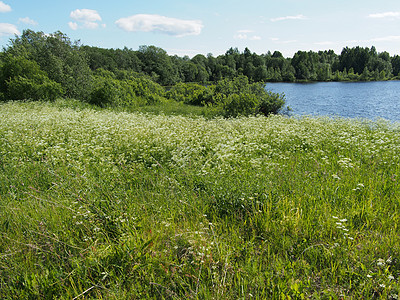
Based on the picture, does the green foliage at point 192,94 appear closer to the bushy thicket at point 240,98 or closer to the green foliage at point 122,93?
the bushy thicket at point 240,98

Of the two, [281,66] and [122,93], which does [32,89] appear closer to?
[122,93]

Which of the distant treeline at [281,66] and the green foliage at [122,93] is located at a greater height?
the distant treeline at [281,66]

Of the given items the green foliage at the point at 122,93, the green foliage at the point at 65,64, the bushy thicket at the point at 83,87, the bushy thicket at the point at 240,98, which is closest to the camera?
the bushy thicket at the point at 240,98

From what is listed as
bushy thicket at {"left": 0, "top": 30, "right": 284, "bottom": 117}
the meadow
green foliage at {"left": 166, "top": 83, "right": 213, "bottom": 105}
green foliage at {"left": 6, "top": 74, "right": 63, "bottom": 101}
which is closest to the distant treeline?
green foliage at {"left": 166, "top": 83, "right": 213, "bottom": 105}

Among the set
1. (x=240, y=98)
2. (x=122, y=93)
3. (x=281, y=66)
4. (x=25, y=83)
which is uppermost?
(x=281, y=66)

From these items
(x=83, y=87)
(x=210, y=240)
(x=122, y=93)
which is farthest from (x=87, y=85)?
(x=210, y=240)

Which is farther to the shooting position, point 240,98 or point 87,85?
point 87,85

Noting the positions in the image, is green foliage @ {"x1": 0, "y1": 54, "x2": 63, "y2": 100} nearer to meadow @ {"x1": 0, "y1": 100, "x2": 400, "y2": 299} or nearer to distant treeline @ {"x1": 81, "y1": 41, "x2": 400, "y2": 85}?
meadow @ {"x1": 0, "y1": 100, "x2": 400, "y2": 299}

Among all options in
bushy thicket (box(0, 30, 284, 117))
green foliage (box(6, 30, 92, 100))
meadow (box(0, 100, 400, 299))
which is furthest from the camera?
green foliage (box(6, 30, 92, 100))

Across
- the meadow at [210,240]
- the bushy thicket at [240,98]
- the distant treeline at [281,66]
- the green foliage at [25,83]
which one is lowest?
the meadow at [210,240]

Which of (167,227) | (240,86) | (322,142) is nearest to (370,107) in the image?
(240,86)

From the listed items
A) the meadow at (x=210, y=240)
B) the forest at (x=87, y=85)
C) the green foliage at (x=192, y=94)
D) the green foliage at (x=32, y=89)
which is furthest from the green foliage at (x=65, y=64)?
the meadow at (x=210, y=240)

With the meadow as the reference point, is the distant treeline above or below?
above

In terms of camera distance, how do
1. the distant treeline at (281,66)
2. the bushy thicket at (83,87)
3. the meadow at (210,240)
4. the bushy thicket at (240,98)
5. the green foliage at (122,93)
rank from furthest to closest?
the distant treeline at (281,66)
the green foliage at (122,93)
the bushy thicket at (83,87)
the bushy thicket at (240,98)
the meadow at (210,240)
